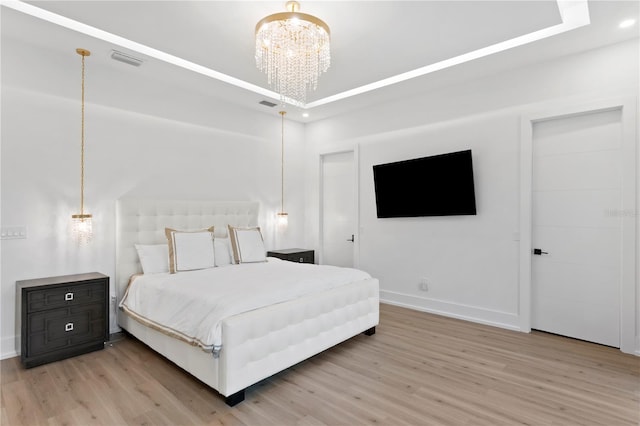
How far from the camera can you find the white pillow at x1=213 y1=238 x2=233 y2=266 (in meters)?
4.28

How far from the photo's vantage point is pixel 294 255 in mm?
5305

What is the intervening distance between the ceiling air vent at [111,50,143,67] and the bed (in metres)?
1.46

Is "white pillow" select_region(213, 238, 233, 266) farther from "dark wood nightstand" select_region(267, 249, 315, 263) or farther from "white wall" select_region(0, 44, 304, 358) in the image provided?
"dark wood nightstand" select_region(267, 249, 315, 263)

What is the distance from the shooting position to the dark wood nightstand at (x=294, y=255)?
523cm

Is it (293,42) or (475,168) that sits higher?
(293,42)

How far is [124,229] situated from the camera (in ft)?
12.6

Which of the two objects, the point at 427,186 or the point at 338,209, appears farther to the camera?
the point at 338,209

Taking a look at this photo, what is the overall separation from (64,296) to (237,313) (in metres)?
1.80

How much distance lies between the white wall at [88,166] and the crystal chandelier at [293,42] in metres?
1.89

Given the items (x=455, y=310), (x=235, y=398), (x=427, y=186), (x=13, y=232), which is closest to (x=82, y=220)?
(x=13, y=232)

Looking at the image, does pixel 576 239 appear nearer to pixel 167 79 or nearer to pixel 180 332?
pixel 180 332

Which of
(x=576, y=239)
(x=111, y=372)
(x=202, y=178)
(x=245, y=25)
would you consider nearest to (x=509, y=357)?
(x=576, y=239)

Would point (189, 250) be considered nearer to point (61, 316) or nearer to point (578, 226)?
point (61, 316)

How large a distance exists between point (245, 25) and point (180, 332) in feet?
8.55
